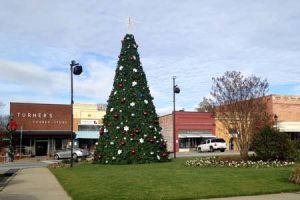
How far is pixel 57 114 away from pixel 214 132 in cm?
2318

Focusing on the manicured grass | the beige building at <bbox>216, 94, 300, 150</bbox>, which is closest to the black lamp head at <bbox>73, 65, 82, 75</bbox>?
the manicured grass

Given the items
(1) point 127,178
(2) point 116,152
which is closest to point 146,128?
(2) point 116,152

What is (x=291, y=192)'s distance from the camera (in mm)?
12688

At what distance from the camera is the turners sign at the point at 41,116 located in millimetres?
58438

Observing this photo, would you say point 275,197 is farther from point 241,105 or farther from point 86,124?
point 86,124

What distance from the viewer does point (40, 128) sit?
2343 inches

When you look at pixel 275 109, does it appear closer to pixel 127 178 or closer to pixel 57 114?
pixel 57 114

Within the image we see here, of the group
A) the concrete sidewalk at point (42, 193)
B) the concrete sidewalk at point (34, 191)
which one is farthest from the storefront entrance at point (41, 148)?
the concrete sidewalk at point (42, 193)

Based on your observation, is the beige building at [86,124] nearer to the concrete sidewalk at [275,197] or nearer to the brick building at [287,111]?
the brick building at [287,111]

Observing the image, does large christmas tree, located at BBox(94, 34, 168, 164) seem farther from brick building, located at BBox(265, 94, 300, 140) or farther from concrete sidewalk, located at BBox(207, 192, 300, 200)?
brick building, located at BBox(265, 94, 300, 140)

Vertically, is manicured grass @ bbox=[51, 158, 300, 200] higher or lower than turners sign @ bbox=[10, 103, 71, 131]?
lower

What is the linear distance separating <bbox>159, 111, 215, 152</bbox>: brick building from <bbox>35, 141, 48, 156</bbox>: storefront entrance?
1782cm

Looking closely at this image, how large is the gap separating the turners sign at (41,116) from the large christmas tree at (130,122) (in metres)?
34.9

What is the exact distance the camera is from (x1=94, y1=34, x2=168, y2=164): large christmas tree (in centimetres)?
2505
